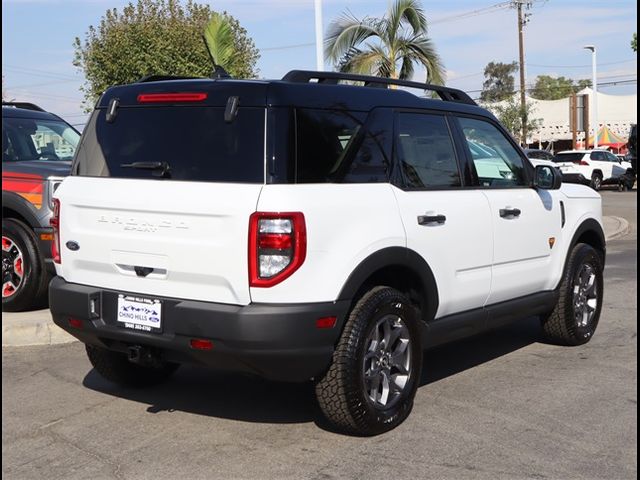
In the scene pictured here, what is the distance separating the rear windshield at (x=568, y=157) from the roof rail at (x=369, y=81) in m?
27.8

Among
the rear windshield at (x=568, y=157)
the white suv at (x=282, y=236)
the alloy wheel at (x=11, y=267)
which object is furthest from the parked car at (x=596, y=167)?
the white suv at (x=282, y=236)

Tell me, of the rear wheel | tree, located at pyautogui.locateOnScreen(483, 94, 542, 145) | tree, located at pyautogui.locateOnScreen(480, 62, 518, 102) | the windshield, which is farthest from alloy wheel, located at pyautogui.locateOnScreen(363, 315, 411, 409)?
tree, located at pyautogui.locateOnScreen(480, 62, 518, 102)

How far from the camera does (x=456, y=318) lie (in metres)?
5.27

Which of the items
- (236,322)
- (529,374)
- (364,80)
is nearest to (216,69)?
(364,80)

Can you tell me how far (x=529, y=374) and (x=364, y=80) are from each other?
2.48 meters

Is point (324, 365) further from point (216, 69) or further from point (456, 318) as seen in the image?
point (216, 69)

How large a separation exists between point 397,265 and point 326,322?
68 cm

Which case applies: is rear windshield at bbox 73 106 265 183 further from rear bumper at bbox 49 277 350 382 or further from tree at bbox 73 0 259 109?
tree at bbox 73 0 259 109

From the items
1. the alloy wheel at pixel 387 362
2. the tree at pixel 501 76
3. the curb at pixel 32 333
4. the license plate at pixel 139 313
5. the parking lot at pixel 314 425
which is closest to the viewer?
the parking lot at pixel 314 425

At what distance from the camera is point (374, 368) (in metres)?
4.65

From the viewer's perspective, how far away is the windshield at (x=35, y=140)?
8477 mm

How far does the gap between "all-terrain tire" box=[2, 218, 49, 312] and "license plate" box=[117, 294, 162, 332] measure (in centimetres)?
342

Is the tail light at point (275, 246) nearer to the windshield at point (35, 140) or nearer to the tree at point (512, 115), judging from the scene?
the windshield at point (35, 140)

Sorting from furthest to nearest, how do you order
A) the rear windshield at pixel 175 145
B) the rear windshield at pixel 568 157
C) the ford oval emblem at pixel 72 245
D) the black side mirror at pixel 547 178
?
the rear windshield at pixel 568 157 → the black side mirror at pixel 547 178 → the ford oval emblem at pixel 72 245 → the rear windshield at pixel 175 145
